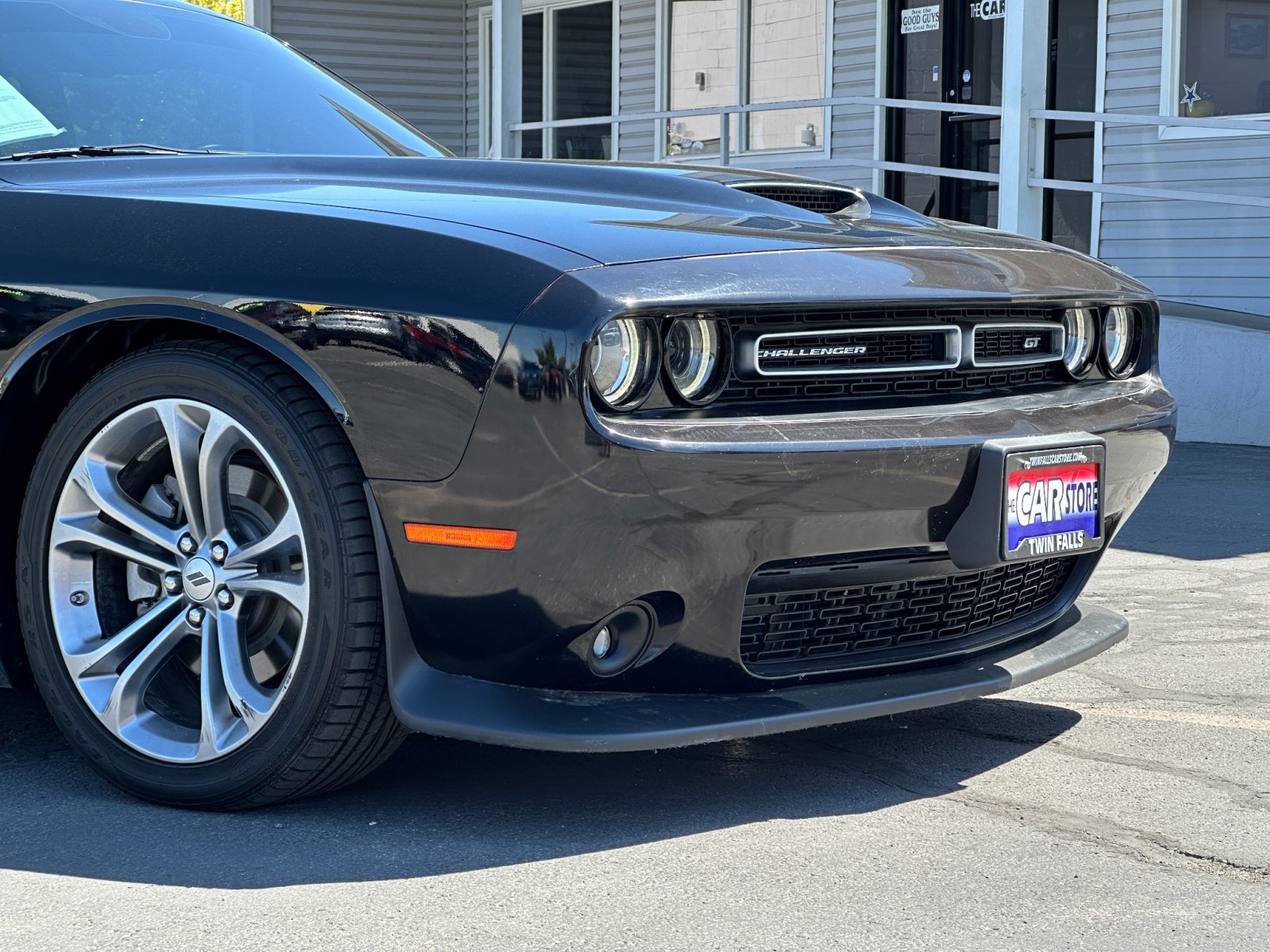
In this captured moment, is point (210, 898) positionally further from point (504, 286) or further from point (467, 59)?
point (467, 59)

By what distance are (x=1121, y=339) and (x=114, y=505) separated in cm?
214

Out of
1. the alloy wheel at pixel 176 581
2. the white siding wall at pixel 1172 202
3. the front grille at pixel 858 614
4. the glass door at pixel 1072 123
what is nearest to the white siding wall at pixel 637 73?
the glass door at pixel 1072 123

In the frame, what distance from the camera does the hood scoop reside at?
374 centimetres

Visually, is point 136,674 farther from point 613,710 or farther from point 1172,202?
point 1172,202

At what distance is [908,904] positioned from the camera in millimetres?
2617

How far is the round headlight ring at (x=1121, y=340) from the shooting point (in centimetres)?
372

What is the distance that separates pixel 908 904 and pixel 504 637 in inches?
30.6

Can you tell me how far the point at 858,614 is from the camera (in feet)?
10.3

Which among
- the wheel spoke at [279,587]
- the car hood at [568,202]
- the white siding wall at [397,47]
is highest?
the white siding wall at [397,47]

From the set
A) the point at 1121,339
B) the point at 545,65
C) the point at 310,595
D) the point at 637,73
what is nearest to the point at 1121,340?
the point at 1121,339

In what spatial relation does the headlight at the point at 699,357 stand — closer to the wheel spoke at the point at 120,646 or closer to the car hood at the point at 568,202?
the car hood at the point at 568,202

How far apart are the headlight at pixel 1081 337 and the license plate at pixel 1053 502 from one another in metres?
0.37

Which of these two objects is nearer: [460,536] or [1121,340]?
[460,536]

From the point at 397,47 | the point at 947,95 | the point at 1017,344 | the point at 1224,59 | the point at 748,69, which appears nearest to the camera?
the point at 1017,344
